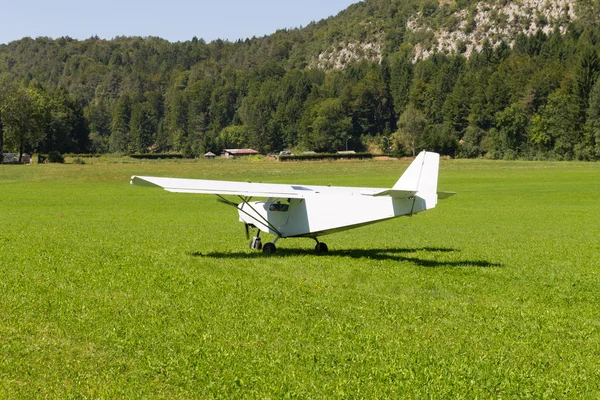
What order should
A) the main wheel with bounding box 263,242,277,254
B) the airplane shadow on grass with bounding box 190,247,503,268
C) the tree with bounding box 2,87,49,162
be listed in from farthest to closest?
the tree with bounding box 2,87,49,162
the main wheel with bounding box 263,242,277,254
the airplane shadow on grass with bounding box 190,247,503,268

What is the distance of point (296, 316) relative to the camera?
10.4 meters

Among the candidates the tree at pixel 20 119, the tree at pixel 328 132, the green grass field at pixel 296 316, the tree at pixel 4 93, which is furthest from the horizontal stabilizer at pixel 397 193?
the tree at pixel 328 132

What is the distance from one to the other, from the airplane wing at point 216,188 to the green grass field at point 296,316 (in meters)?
1.49

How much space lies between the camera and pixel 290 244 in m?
20.5

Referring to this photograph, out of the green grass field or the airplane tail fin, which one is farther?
the airplane tail fin

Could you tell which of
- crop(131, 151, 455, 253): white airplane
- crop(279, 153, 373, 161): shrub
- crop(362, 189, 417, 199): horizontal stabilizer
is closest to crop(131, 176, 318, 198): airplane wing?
crop(131, 151, 455, 253): white airplane

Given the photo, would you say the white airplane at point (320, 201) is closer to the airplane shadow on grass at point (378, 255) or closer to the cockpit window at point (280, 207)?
the cockpit window at point (280, 207)

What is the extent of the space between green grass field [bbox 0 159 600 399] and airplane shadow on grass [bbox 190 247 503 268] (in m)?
0.06

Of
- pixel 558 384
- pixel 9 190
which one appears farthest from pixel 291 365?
pixel 9 190

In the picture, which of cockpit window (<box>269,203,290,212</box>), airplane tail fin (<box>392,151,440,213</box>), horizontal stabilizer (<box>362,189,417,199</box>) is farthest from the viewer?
cockpit window (<box>269,203,290,212</box>)

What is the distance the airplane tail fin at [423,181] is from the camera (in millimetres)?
15609

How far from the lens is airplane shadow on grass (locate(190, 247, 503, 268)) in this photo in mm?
16547

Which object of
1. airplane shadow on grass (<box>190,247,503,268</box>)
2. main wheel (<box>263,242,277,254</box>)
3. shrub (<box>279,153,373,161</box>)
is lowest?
airplane shadow on grass (<box>190,247,503,268</box>)

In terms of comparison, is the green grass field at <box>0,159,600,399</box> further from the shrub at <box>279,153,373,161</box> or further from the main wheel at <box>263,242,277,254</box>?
the shrub at <box>279,153,373,161</box>
